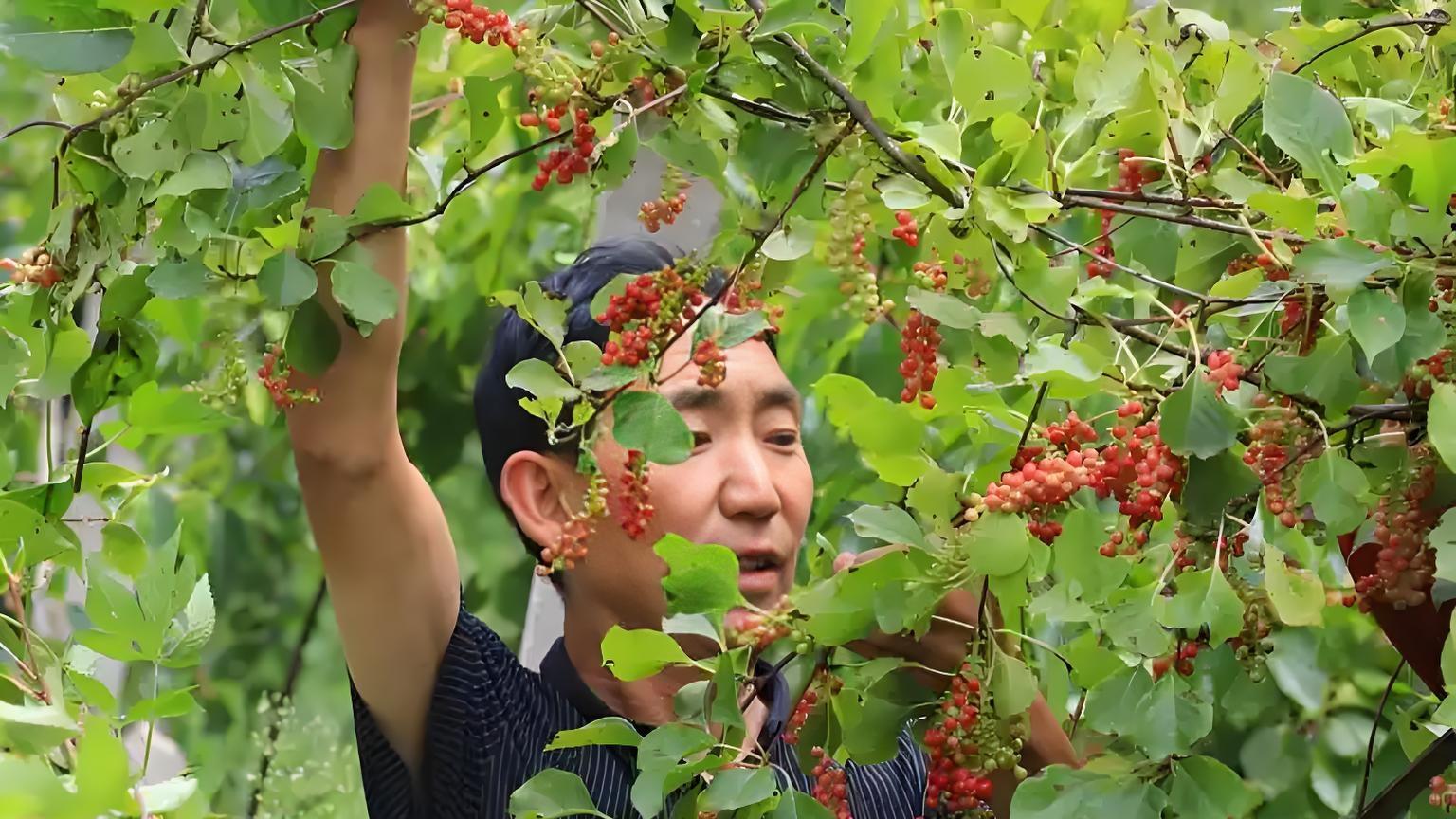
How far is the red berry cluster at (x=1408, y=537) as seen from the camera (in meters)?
0.57

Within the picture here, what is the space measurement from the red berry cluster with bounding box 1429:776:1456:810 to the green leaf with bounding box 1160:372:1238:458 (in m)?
0.19

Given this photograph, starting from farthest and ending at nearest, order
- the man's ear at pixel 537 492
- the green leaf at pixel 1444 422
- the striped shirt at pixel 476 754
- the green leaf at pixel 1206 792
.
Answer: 1. the man's ear at pixel 537 492
2. the striped shirt at pixel 476 754
3. the green leaf at pixel 1206 792
4. the green leaf at pixel 1444 422

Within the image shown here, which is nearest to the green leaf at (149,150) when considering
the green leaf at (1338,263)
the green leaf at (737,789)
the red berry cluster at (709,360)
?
the red berry cluster at (709,360)

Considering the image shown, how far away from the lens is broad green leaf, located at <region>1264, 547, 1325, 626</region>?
55cm

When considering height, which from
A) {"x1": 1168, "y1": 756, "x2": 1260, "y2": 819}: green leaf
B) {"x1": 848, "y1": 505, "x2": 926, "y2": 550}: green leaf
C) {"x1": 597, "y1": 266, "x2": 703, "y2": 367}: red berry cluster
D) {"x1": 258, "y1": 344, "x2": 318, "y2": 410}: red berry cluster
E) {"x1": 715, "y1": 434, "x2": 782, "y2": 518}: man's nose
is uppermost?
{"x1": 597, "y1": 266, "x2": 703, "y2": 367}: red berry cluster

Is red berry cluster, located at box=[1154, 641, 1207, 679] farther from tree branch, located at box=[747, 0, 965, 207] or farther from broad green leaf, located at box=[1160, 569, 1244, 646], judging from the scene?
tree branch, located at box=[747, 0, 965, 207]

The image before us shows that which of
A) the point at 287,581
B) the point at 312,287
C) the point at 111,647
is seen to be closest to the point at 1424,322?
the point at 312,287

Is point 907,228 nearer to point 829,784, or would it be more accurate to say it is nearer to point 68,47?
point 829,784

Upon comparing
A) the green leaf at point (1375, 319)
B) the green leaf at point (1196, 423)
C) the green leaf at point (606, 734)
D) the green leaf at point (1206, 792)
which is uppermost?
the green leaf at point (1375, 319)

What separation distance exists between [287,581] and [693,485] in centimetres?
104

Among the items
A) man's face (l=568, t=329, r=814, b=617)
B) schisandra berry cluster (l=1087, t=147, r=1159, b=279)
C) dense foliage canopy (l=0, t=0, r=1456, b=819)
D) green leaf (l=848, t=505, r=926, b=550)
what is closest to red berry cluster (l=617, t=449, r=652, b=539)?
dense foliage canopy (l=0, t=0, r=1456, b=819)

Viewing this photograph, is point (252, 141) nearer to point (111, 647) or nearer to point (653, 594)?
point (111, 647)

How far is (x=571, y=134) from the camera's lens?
658 mm

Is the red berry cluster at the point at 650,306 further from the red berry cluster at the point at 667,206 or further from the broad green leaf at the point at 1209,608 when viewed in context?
the broad green leaf at the point at 1209,608
